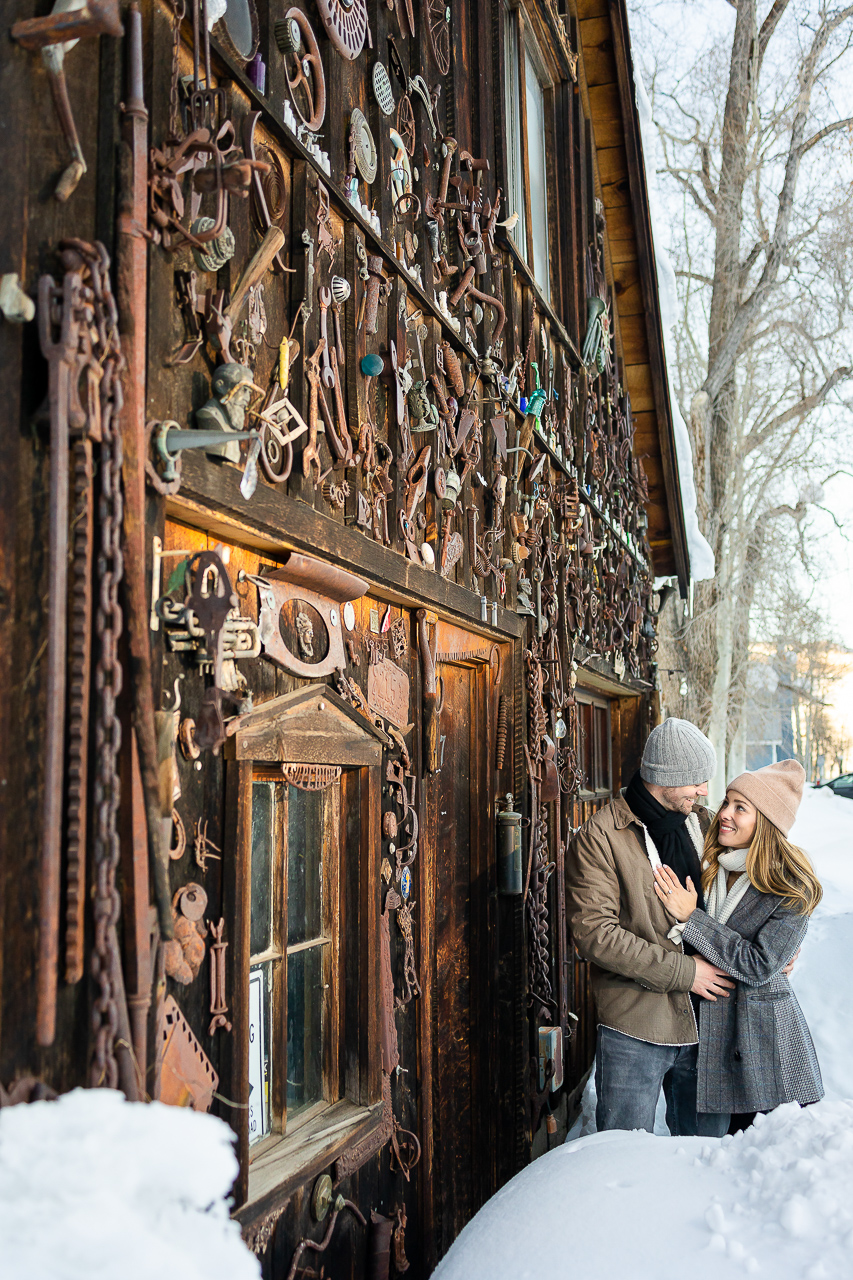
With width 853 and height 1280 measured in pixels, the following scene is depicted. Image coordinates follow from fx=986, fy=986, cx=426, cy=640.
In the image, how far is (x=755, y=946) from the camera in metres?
3.00

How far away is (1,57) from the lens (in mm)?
1297

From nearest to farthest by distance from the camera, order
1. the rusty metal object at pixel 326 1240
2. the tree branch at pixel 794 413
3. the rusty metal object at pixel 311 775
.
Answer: the rusty metal object at pixel 326 1240
the rusty metal object at pixel 311 775
the tree branch at pixel 794 413

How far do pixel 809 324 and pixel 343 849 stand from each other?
11895 millimetres

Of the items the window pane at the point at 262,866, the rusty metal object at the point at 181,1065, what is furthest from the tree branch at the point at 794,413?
the rusty metal object at the point at 181,1065

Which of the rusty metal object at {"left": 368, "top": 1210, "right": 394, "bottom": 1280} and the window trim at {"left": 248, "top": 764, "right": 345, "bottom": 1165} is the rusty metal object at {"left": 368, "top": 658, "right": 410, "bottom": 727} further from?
the rusty metal object at {"left": 368, "top": 1210, "right": 394, "bottom": 1280}

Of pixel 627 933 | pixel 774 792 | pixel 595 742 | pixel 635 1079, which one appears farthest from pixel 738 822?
pixel 595 742

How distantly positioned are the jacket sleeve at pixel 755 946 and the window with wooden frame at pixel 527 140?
110 inches

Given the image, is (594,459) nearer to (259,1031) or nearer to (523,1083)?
(523,1083)

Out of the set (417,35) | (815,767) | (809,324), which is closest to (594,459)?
(417,35)

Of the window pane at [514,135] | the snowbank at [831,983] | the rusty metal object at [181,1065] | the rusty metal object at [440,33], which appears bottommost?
the snowbank at [831,983]

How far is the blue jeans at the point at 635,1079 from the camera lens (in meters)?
3.07

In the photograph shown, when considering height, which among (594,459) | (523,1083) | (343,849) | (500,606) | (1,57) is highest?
(594,459)

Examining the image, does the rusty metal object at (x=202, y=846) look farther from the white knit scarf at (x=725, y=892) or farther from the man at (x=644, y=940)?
the white knit scarf at (x=725, y=892)

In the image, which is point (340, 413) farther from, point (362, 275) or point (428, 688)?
point (428, 688)
